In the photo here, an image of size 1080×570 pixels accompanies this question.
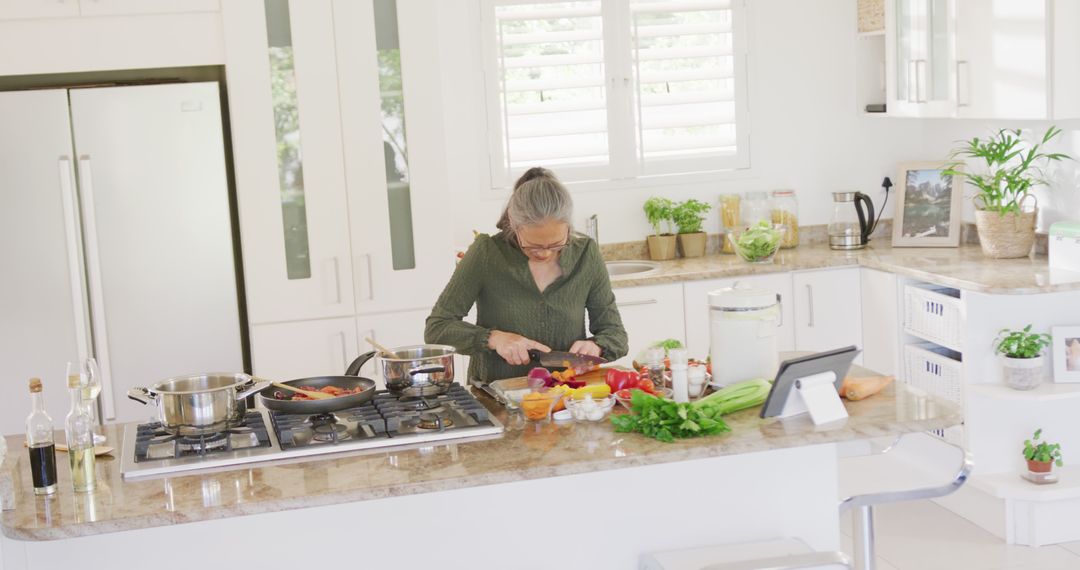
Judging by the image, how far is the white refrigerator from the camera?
4379mm

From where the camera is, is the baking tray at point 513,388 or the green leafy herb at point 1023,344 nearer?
the baking tray at point 513,388

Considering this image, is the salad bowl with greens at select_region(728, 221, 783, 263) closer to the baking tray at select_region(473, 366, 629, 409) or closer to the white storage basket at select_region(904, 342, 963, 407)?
the white storage basket at select_region(904, 342, 963, 407)

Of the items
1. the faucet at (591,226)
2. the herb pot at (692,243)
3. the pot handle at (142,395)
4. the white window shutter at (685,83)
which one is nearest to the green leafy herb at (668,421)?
the pot handle at (142,395)

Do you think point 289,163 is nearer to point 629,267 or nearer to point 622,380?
point 629,267

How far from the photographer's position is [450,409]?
2811 mm

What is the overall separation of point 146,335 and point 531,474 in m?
2.58

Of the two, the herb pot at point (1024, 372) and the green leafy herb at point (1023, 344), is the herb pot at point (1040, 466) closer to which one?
the herb pot at point (1024, 372)

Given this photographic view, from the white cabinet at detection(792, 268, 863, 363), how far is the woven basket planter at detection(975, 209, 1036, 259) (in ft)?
1.86

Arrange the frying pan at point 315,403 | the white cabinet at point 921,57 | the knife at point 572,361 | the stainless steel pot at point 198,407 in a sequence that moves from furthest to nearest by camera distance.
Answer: the white cabinet at point 921,57
the knife at point 572,361
the frying pan at point 315,403
the stainless steel pot at point 198,407

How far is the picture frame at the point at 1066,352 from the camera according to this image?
166 inches

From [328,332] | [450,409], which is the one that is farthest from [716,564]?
[328,332]

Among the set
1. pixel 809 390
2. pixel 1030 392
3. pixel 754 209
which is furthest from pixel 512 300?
pixel 754 209

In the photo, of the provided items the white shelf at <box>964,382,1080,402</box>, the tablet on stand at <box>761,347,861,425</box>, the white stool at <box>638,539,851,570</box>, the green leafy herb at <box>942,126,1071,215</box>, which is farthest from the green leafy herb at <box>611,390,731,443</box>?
the green leafy herb at <box>942,126,1071,215</box>

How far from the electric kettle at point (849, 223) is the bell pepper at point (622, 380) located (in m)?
2.71
